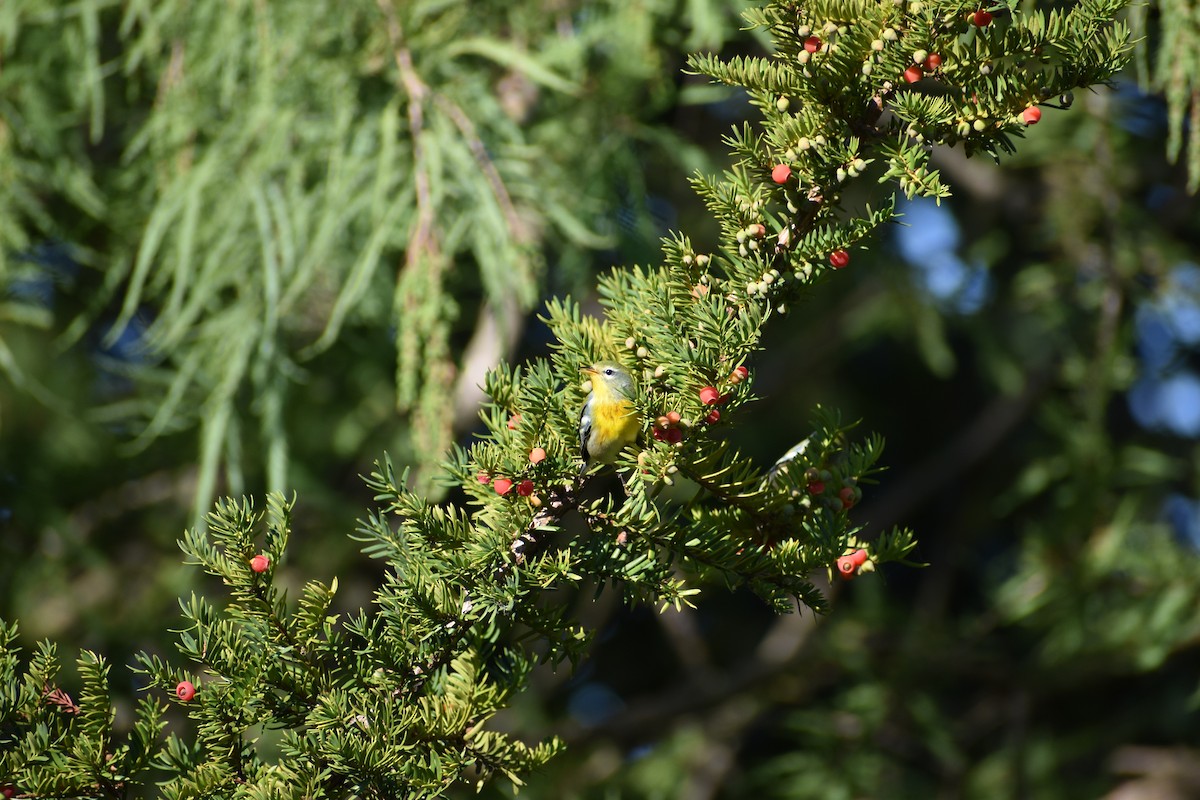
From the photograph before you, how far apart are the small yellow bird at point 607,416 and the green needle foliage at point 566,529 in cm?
2

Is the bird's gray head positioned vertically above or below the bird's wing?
above

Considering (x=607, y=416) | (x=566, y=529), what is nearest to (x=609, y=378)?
(x=607, y=416)

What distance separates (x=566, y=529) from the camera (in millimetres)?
1168

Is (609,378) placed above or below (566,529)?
above

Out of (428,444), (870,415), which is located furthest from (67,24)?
(870,415)

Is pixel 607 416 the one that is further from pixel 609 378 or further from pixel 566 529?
pixel 566 529

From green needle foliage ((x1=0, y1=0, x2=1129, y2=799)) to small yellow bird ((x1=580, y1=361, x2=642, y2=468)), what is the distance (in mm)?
24

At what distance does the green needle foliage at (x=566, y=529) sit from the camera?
3.66 ft

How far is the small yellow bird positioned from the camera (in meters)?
1.21

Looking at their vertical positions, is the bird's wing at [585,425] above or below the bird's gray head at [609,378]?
below

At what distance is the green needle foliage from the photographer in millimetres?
1114

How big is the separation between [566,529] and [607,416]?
15 centimetres

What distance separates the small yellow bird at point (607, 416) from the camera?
3.97 feet

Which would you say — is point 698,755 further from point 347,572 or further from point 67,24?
point 67,24
